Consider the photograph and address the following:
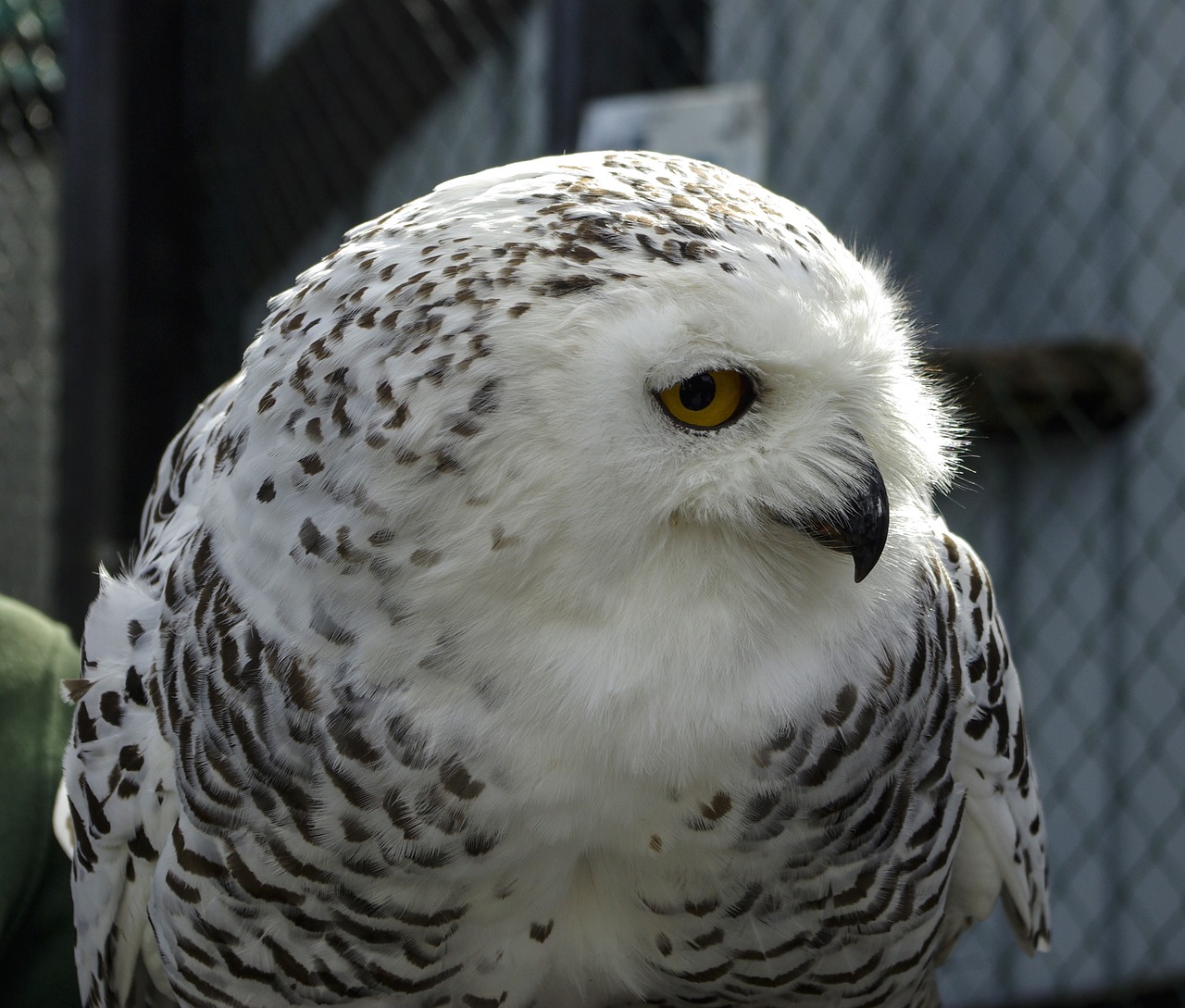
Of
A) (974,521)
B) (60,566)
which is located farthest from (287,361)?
(974,521)

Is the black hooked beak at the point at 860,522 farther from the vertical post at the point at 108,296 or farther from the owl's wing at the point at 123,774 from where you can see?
the vertical post at the point at 108,296

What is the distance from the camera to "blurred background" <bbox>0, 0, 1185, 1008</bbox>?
2.78 metres

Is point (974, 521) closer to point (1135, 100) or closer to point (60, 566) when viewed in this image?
point (1135, 100)

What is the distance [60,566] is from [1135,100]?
2663 mm

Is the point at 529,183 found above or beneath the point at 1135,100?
above

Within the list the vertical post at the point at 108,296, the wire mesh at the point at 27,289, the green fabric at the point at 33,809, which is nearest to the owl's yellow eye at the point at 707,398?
the green fabric at the point at 33,809

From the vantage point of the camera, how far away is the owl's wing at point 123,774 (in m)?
1.06

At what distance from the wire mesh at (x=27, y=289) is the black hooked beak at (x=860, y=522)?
9.06 feet

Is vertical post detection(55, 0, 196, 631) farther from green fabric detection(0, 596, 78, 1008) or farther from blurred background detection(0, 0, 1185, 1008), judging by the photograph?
green fabric detection(0, 596, 78, 1008)

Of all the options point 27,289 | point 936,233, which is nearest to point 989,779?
point 936,233

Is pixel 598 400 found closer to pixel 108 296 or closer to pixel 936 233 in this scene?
pixel 108 296

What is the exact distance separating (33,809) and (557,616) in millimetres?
813

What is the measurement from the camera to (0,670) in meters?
1.39

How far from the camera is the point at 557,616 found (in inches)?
35.3
